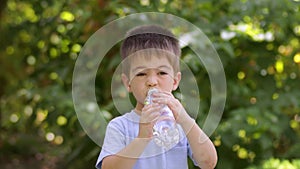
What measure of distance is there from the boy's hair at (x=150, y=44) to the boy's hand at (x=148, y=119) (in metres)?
0.20

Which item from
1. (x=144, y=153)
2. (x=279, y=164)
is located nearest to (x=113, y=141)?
(x=144, y=153)

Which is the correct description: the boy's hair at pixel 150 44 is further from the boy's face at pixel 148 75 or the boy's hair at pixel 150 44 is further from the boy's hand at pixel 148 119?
the boy's hand at pixel 148 119

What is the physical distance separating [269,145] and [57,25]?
4.92 ft

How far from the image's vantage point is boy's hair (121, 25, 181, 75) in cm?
175

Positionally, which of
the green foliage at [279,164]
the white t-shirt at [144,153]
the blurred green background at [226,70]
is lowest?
the white t-shirt at [144,153]

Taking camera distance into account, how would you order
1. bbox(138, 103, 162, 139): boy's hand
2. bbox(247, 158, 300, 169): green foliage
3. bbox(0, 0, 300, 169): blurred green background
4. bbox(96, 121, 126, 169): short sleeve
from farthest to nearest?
1. bbox(0, 0, 300, 169): blurred green background
2. bbox(247, 158, 300, 169): green foliage
3. bbox(96, 121, 126, 169): short sleeve
4. bbox(138, 103, 162, 139): boy's hand

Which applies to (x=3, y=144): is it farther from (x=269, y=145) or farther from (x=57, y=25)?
(x=269, y=145)

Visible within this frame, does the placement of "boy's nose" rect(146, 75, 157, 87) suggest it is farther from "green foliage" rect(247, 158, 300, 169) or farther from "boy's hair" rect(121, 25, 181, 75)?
"green foliage" rect(247, 158, 300, 169)

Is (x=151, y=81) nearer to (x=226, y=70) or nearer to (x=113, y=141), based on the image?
(x=113, y=141)

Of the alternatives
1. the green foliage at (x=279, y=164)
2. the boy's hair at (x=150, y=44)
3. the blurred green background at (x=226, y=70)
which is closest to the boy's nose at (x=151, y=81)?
the boy's hair at (x=150, y=44)

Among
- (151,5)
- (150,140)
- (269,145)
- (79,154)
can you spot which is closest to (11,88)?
(79,154)

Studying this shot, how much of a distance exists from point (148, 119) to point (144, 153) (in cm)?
14

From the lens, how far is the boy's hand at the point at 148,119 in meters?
1.57

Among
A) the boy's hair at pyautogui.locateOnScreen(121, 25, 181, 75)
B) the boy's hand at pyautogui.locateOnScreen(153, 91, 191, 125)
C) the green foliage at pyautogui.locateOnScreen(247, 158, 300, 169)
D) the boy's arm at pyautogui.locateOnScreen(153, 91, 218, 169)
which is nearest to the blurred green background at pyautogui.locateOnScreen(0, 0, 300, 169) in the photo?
the green foliage at pyautogui.locateOnScreen(247, 158, 300, 169)
